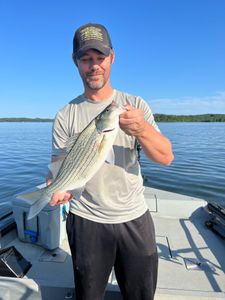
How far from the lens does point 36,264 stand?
442 centimetres

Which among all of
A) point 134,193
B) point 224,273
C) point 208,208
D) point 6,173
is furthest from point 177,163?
point 134,193

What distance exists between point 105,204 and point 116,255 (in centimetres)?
51

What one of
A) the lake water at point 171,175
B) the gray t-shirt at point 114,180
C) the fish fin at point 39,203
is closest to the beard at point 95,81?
the gray t-shirt at point 114,180

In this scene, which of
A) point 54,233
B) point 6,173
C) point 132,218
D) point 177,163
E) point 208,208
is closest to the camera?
point 132,218

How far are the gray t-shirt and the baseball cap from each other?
0.42m

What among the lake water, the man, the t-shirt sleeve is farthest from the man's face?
the lake water

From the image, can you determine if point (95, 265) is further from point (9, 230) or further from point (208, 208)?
point (208, 208)

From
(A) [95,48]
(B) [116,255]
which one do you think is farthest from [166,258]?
(A) [95,48]

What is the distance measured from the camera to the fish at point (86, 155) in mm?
2203

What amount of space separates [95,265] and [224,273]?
2532 mm

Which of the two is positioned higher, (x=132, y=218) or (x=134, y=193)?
(x=134, y=193)

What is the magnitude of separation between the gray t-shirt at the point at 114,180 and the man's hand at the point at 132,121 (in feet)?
1.06

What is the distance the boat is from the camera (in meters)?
3.10

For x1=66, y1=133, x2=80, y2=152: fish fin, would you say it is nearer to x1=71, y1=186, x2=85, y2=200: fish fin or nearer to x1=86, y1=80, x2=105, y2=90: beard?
x1=71, y1=186, x2=85, y2=200: fish fin
